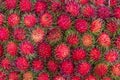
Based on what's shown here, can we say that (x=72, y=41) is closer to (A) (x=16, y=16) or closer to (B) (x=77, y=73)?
(B) (x=77, y=73)

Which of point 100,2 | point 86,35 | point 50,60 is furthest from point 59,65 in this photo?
point 100,2

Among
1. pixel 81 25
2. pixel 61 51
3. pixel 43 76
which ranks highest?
pixel 81 25

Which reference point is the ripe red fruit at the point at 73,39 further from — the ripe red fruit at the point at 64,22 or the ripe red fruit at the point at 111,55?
the ripe red fruit at the point at 111,55

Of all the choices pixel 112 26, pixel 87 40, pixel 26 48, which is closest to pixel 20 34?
pixel 26 48

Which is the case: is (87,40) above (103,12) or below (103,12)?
below

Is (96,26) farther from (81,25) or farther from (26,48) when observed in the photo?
(26,48)
